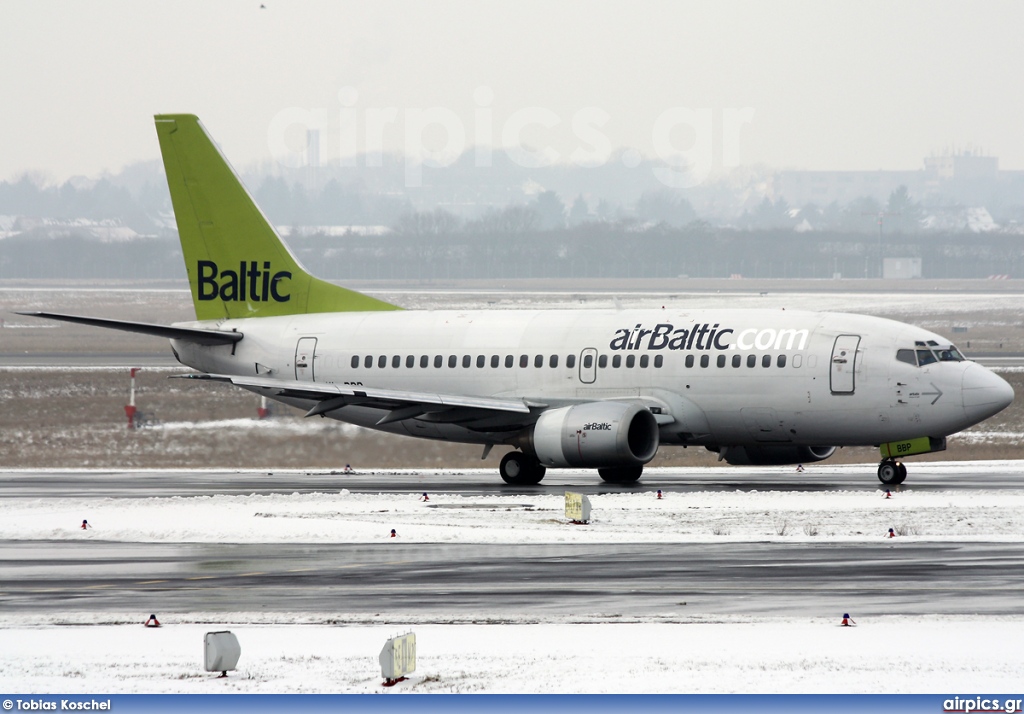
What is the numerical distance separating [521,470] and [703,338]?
577 cm

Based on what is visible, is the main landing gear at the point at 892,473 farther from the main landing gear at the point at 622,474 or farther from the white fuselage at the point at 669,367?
the main landing gear at the point at 622,474

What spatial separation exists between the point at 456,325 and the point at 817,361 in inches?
416

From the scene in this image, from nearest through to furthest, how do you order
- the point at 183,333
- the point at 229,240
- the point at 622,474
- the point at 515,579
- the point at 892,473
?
1. the point at 515,579
2. the point at 892,473
3. the point at 622,474
4. the point at 183,333
5. the point at 229,240

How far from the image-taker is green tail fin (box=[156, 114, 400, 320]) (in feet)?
146

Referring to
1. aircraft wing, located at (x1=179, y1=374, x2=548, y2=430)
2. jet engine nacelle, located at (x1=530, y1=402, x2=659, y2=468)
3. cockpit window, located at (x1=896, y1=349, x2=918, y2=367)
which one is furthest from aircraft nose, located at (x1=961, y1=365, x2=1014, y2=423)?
aircraft wing, located at (x1=179, y1=374, x2=548, y2=430)

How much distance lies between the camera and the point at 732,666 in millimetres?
15312

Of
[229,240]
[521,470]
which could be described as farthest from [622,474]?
[229,240]

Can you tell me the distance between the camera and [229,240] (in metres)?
44.6

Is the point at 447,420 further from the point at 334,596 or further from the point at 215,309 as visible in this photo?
the point at 334,596

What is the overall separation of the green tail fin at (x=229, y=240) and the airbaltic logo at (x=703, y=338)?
8843 millimetres

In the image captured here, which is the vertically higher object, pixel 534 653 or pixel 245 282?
pixel 245 282

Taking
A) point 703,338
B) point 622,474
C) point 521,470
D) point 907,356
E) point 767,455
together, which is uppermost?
point 703,338

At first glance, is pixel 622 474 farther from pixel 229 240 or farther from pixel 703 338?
pixel 229 240

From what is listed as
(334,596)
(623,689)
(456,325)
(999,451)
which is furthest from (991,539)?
(999,451)
